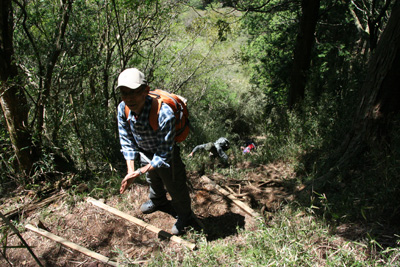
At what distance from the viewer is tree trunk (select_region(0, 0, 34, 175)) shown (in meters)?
3.40

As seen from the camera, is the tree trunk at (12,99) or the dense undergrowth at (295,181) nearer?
the dense undergrowth at (295,181)

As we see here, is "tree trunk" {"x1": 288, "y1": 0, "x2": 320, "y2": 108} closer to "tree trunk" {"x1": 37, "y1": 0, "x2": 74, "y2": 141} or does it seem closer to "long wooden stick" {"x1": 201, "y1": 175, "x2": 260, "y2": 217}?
"long wooden stick" {"x1": 201, "y1": 175, "x2": 260, "y2": 217}

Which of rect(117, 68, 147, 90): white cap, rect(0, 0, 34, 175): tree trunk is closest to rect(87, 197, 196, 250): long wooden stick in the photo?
rect(0, 0, 34, 175): tree trunk

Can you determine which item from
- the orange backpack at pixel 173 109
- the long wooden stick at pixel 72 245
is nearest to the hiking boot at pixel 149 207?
Result: the long wooden stick at pixel 72 245

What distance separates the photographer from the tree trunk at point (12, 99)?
3402 millimetres

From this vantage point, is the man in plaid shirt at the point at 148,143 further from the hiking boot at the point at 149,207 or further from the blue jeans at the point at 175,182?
the hiking boot at the point at 149,207

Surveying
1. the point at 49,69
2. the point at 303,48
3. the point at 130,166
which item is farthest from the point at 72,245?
the point at 303,48

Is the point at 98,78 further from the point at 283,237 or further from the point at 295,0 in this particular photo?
the point at 295,0

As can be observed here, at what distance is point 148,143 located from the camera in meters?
2.88

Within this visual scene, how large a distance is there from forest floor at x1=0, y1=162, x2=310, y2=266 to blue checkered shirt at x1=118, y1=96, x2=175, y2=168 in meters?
1.00

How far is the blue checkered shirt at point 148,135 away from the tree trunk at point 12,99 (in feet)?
5.50

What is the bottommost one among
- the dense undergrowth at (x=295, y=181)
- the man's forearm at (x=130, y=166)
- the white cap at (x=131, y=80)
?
the dense undergrowth at (x=295, y=181)

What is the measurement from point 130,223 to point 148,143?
1.24 metres

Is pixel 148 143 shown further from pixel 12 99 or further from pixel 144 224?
pixel 12 99
